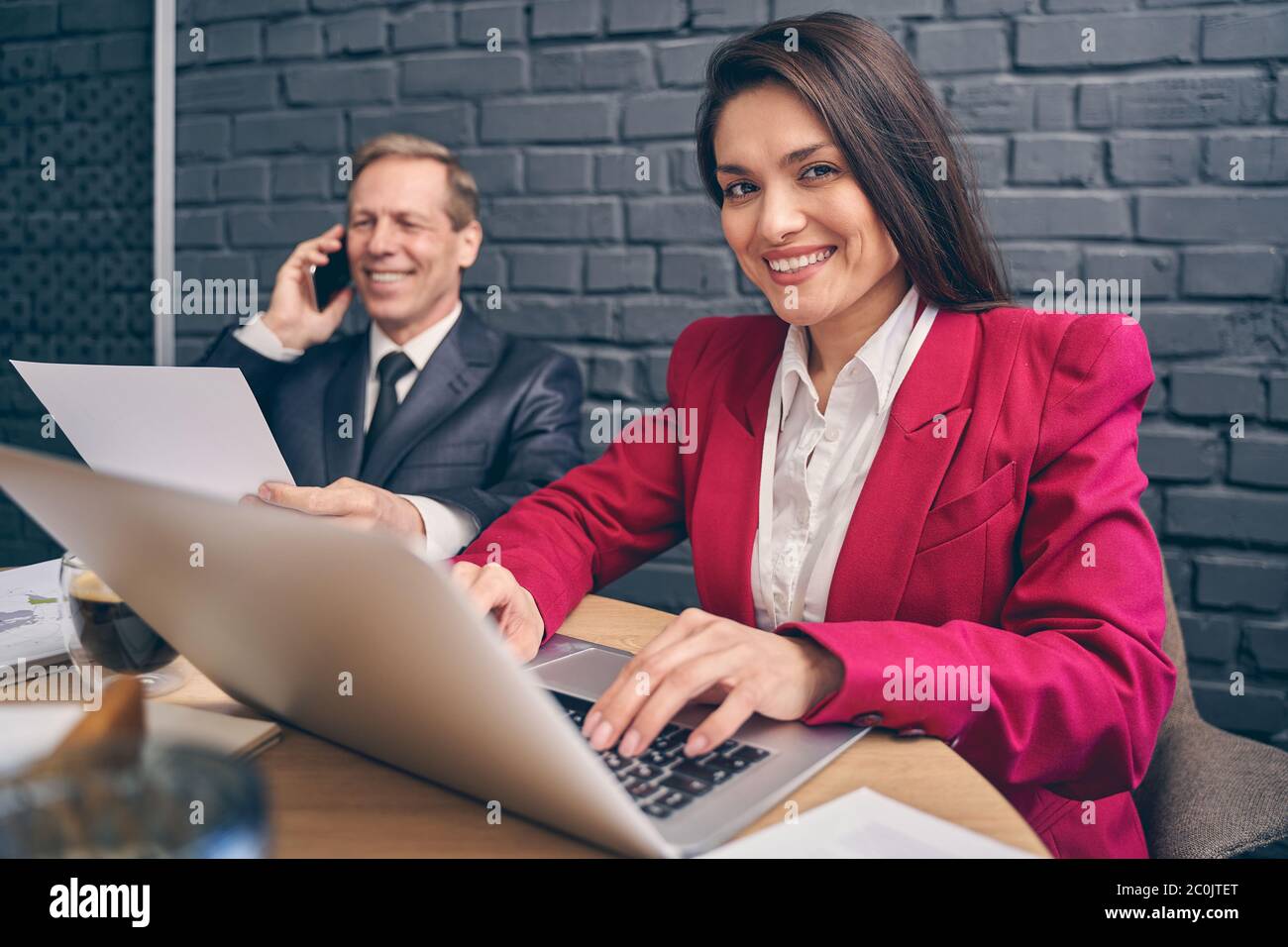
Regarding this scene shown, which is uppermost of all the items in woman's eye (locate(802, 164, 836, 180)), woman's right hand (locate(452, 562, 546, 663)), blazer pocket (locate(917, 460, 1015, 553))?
woman's eye (locate(802, 164, 836, 180))

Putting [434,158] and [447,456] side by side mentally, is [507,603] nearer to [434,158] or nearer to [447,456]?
[447,456]

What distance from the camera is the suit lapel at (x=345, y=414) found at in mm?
1751

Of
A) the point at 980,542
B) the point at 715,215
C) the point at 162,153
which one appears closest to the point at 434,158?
the point at 715,215

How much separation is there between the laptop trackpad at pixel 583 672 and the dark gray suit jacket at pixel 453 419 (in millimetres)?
842

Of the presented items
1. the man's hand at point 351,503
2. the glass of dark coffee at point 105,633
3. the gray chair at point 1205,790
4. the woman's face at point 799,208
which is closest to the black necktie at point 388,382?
the man's hand at point 351,503

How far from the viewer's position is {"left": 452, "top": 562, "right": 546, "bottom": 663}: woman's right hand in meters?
0.82

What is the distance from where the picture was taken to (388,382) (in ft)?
5.95

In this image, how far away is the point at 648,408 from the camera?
1.92m

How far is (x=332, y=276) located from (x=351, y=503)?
1.09 m

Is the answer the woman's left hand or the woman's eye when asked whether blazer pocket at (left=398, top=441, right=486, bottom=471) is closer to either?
the woman's eye

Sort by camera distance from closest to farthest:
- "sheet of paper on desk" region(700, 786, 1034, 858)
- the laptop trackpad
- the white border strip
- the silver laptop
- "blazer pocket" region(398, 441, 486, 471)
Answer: the silver laptop → "sheet of paper on desk" region(700, 786, 1034, 858) → the laptop trackpad → "blazer pocket" region(398, 441, 486, 471) → the white border strip

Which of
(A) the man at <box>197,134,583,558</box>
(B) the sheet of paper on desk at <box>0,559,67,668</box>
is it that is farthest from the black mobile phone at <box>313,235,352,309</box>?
(B) the sheet of paper on desk at <box>0,559,67,668</box>

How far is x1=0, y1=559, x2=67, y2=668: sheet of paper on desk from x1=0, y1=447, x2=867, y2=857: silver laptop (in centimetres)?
22
